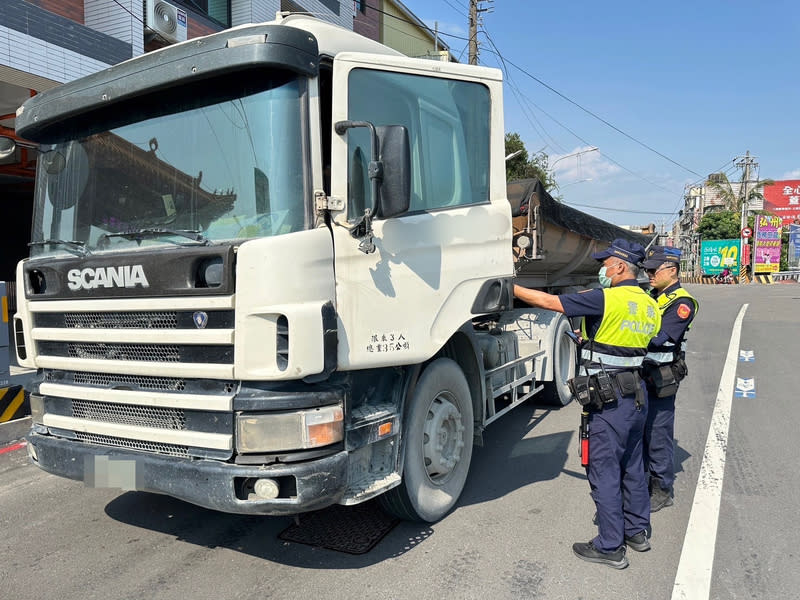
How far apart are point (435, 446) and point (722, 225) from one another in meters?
57.2

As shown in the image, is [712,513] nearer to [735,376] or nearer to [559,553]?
[559,553]

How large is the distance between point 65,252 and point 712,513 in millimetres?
4247

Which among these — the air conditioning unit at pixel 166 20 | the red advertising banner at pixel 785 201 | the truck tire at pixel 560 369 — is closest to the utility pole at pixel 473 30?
the air conditioning unit at pixel 166 20

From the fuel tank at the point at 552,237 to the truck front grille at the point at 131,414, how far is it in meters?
3.33

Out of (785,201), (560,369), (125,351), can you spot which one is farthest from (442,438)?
(785,201)

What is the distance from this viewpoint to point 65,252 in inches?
132

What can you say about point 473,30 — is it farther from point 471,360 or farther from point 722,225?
point 722,225

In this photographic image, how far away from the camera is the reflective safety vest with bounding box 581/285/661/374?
3.27 m

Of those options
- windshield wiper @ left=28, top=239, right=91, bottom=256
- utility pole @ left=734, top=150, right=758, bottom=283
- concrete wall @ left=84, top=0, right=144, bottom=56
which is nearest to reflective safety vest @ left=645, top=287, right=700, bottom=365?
windshield wiper @ left=28, top=239, right=91, bottom=256

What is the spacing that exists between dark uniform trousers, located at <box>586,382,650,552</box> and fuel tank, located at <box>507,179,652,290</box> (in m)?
2.26

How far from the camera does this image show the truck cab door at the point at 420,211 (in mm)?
3012

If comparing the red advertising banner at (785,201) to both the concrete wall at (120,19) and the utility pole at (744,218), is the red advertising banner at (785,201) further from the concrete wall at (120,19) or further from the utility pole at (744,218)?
the concrete wall at (120,19)

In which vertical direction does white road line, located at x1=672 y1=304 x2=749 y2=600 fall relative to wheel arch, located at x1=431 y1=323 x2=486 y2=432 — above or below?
below

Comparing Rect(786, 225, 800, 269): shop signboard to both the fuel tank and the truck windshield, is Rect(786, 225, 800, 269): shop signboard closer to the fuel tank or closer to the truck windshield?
the fuel tank
